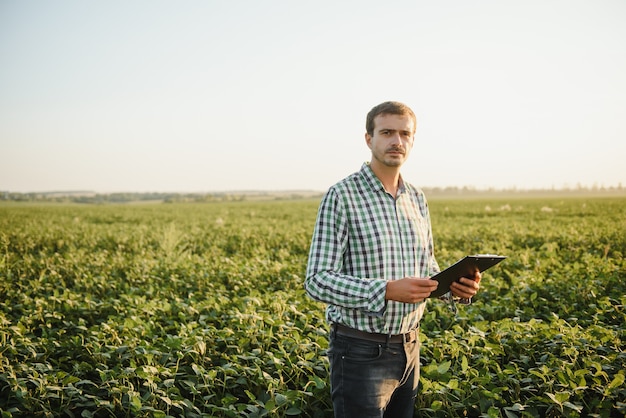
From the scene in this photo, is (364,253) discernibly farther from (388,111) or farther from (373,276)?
(388,111)

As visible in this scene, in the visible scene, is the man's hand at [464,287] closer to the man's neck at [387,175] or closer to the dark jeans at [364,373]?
the dark jeans at [364,373]

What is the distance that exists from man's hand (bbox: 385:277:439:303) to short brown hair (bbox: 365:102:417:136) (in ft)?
2.64

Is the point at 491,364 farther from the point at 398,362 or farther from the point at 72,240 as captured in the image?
the point at 72,240

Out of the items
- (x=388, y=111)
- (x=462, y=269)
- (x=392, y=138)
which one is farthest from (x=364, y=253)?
(x=388, y=111)

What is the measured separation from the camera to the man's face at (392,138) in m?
2.13

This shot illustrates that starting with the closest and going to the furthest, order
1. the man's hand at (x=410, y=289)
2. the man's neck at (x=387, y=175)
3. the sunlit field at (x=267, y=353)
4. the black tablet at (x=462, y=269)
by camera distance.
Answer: the man's hand at (x=410, y=289), the black tablet at (x=462, y=269), the man's neck at (x=387, y=175), the sunlit field at (x=267, y=353)

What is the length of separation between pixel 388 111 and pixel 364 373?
1.27 m

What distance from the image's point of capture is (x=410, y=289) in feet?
6.08

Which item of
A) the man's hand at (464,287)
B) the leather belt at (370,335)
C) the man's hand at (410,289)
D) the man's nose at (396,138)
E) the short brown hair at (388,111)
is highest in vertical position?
the short brown hair at (388,111)

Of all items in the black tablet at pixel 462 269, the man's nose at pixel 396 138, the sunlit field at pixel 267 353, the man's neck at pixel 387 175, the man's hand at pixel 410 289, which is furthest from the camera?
the sunlit field at pixel 267 353

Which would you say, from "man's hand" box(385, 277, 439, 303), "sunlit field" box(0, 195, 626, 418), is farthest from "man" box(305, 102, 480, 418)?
"sunlit field" box(0, 195, 626, 418)

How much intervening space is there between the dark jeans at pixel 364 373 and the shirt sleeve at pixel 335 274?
21 centimetres

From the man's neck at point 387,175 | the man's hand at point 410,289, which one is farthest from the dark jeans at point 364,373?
the man's neck at point 387,175

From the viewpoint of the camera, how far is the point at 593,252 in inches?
360
